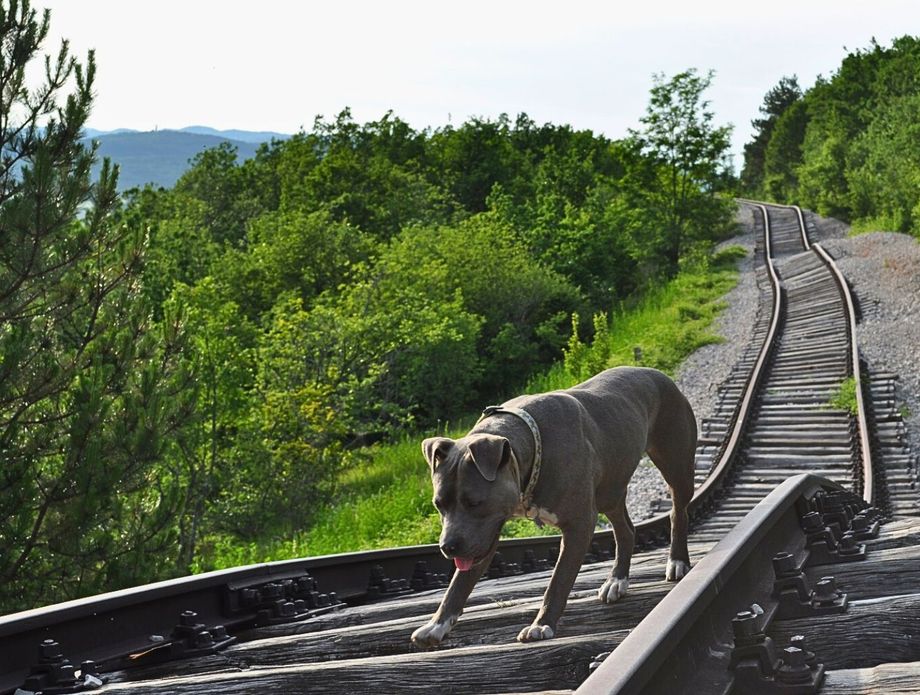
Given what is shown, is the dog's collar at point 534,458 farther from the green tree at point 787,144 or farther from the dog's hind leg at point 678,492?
the green tree at point 787,144

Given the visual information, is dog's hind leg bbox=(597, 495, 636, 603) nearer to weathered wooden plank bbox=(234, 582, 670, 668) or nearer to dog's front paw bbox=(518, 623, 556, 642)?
weathered wooden plank bbox=(234, 582, 670, 668)

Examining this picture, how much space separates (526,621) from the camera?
463 cm

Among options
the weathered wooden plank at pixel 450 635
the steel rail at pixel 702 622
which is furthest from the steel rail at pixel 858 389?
the steel rail at pixel 702 622

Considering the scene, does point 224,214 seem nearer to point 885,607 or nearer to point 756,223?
point 756,223

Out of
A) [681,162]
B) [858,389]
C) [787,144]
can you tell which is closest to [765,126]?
[787,144]

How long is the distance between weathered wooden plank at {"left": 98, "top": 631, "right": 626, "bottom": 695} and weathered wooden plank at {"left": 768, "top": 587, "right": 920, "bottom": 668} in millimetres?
580

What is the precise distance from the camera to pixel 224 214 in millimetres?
52469

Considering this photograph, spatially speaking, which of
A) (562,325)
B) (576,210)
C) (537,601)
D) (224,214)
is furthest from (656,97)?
(537,601)

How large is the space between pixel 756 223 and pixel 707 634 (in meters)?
46.7

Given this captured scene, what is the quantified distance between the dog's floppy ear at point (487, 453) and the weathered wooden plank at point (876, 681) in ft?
4.68

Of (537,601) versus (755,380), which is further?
(755,380)

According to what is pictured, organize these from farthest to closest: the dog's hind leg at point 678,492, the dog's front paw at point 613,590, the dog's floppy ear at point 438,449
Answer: the dog's hind leg at point 678,492 → the dog's front paw at point 613,590 → the dog's floppy ear at point 438,449

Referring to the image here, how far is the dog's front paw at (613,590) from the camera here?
491 centimetres

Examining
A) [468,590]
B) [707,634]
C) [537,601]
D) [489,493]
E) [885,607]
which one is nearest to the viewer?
[707,634]
